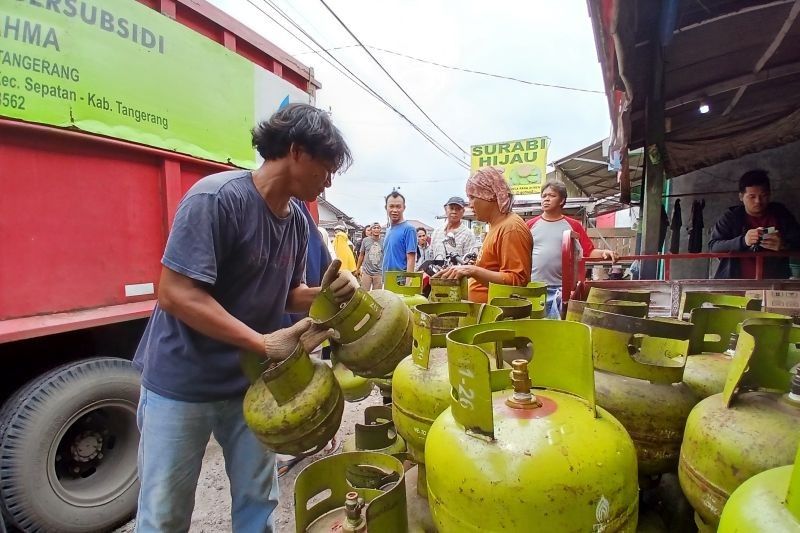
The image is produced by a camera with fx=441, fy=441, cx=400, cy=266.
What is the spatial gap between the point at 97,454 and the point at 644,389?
2.95m

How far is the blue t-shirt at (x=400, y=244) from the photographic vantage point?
217 inches

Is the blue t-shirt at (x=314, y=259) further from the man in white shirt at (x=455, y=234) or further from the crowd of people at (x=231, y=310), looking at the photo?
the man in white shirt at (x=455, y=234)

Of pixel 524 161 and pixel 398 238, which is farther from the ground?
pixel 524 161

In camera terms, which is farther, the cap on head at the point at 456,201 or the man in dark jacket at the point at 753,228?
the cap on head at the point at 456,201

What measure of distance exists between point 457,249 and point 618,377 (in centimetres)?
382

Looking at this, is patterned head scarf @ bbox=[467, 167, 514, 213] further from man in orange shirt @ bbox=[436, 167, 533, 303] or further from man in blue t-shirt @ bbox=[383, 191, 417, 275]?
man in blue t-shirt @ bbox=[383, 191, 417, 275]

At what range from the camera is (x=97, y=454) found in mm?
2625

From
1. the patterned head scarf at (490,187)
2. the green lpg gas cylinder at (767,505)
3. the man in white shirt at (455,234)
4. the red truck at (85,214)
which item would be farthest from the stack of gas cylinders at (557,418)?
the man in white shirt at (455,234)

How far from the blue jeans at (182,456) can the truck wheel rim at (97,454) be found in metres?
1.08

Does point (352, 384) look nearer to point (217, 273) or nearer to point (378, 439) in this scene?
point (378, 439)

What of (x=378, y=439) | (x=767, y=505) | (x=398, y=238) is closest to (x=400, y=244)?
(x=398, y=238)

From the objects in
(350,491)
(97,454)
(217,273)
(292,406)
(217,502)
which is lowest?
(217,502)

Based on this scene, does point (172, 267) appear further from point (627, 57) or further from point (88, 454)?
point (627, 57)

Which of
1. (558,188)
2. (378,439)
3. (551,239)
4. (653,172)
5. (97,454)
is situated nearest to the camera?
(378,439)
